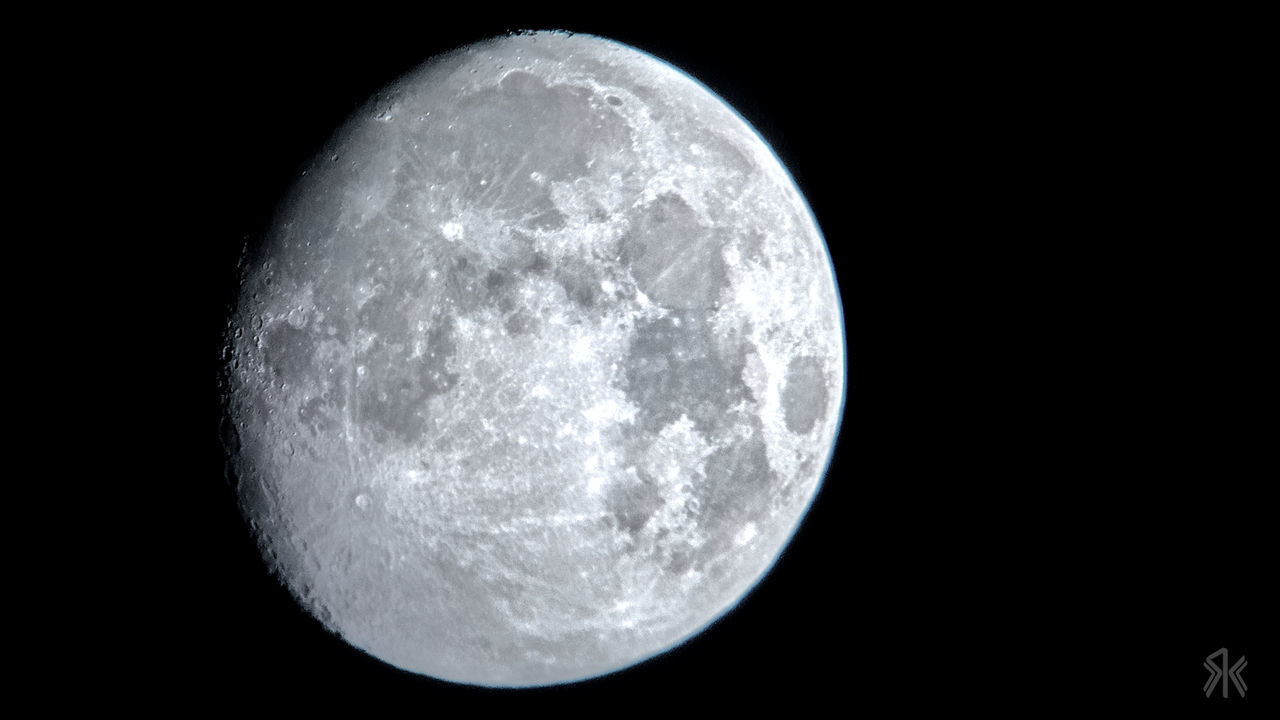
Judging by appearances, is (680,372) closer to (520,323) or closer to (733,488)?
(733,488)

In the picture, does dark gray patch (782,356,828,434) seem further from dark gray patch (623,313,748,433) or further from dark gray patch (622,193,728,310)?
dark gray patch (622,193,728,310)

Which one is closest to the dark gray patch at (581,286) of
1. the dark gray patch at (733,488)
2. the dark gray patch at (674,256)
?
the dark gray patch at (674,256)

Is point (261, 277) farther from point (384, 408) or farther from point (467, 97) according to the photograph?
point (467, 97)

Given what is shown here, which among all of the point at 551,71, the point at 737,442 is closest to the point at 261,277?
the point at 551,71

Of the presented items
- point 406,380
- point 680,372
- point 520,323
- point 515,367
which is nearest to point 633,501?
point 680,372

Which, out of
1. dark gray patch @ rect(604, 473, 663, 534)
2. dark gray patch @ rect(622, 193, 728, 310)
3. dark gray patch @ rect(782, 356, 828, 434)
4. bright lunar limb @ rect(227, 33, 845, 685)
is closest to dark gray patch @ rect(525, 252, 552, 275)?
bright lunar limb @ rect(227, 33, 845, 685)

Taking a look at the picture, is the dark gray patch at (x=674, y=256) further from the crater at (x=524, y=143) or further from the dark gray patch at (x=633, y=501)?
the dark gray patch at (x=633, y=501)

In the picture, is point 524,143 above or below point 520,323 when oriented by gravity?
above
